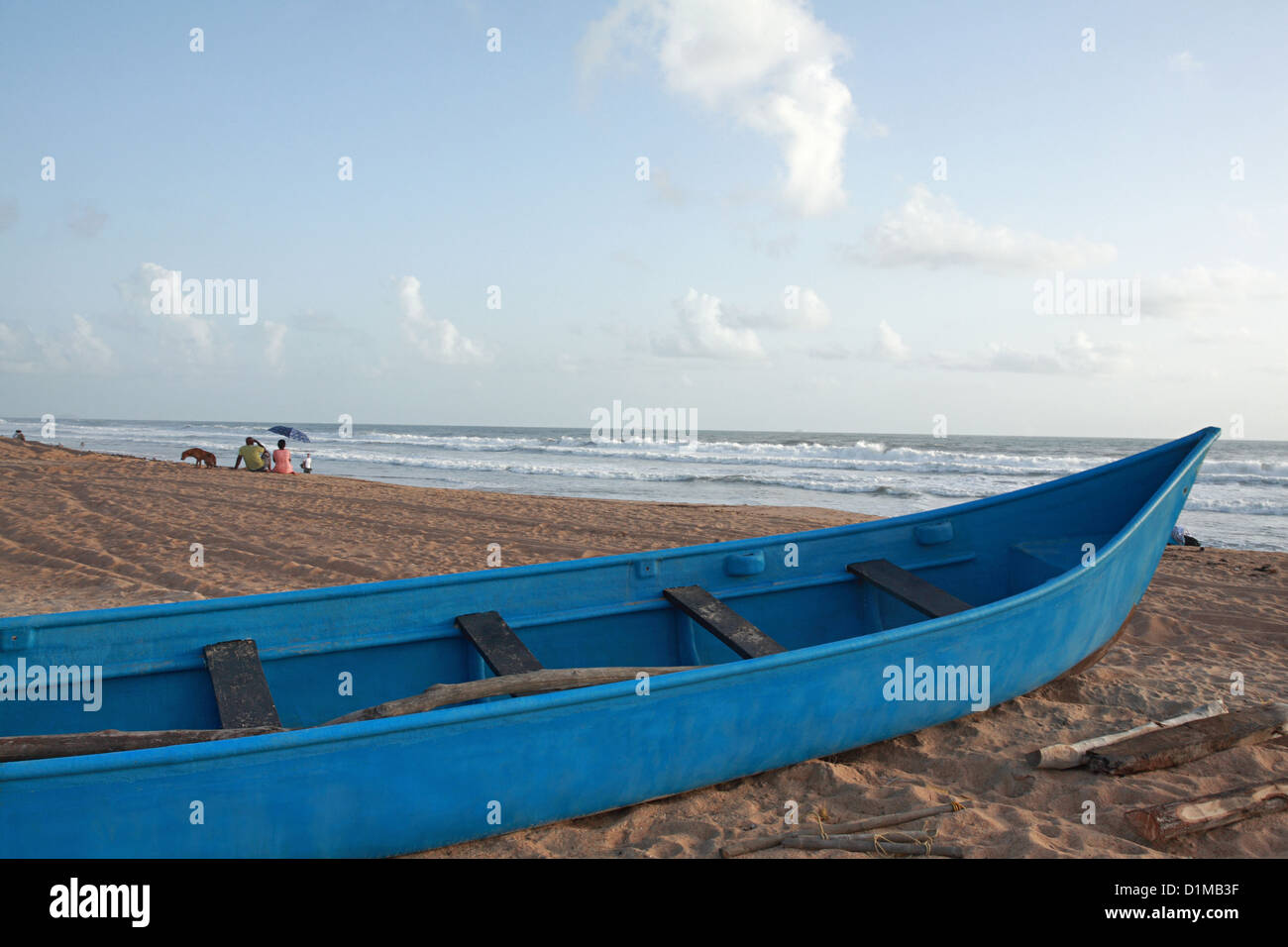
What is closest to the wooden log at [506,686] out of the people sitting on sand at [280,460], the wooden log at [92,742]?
the wooden log at [92,742]

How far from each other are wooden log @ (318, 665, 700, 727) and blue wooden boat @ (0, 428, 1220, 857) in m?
0.02

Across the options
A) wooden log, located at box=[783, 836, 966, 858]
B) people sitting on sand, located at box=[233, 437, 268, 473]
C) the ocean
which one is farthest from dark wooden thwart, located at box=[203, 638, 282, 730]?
people sitting on sand, located at box=[233, 437, 268, 473]

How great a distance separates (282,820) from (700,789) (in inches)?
61.7

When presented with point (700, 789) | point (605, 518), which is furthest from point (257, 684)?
point (605, 518)

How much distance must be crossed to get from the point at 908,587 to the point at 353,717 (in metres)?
3.09

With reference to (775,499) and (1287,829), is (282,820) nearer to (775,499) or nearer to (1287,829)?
(1287,829)

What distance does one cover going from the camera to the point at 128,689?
322 cm

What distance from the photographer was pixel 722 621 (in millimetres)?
3926

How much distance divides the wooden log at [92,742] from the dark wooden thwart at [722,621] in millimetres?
2001

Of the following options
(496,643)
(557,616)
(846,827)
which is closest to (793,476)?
(557,616)

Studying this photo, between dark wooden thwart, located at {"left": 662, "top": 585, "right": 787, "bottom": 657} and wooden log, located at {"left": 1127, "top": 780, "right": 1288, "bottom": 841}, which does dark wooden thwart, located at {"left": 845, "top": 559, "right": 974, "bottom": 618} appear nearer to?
dark wooden thwart, located at {"left": 662, "top": 585, "right": 787, "bottom": 657}

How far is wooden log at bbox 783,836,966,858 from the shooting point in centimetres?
269

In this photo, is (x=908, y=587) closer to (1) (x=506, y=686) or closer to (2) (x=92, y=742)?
(1) (x=506, y=686)
